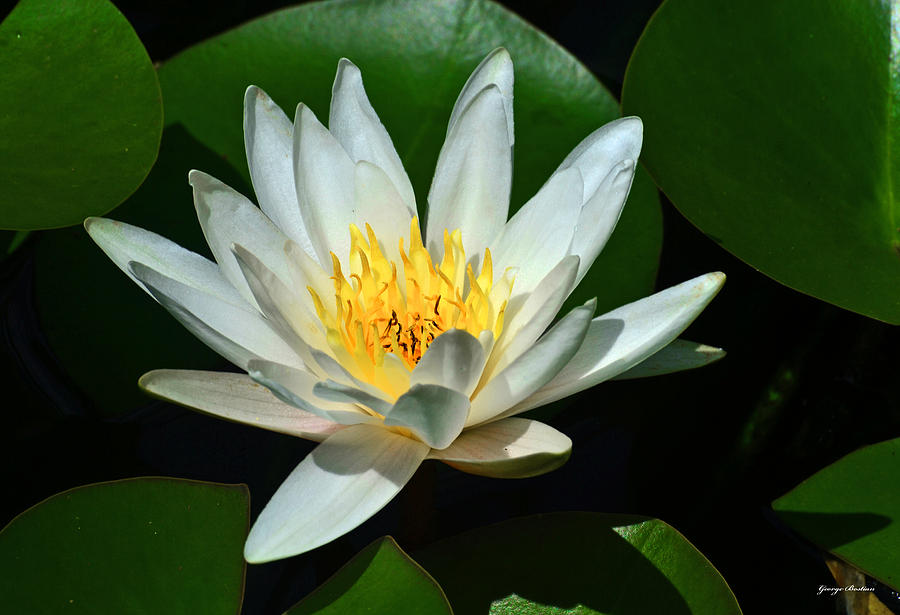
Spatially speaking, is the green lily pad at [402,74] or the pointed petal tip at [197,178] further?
the green lily pad at [402,74]

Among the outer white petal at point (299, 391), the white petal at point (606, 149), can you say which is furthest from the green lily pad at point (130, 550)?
the white petal at point (606, 149)

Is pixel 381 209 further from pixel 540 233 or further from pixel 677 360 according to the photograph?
pixel 677 360

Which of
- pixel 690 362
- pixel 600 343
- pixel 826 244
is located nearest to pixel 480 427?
pixel 600 343

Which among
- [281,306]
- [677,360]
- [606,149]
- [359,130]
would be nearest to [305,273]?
[281,306]

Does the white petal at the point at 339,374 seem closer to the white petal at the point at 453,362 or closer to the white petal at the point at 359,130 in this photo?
the white petal at the point at 453,362

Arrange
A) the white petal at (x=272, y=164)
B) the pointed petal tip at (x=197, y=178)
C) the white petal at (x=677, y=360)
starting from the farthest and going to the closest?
1. the white petal at (x=272, y=164)
2. the white petal at (x=677, y=360)
3. the pointed petal tip at (x=197, y=178)

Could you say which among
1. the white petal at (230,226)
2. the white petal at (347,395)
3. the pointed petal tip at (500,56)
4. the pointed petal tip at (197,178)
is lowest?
the white petal at (347,395)

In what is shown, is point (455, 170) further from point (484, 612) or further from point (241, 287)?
point (484, 612)

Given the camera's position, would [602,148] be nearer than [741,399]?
Yes
